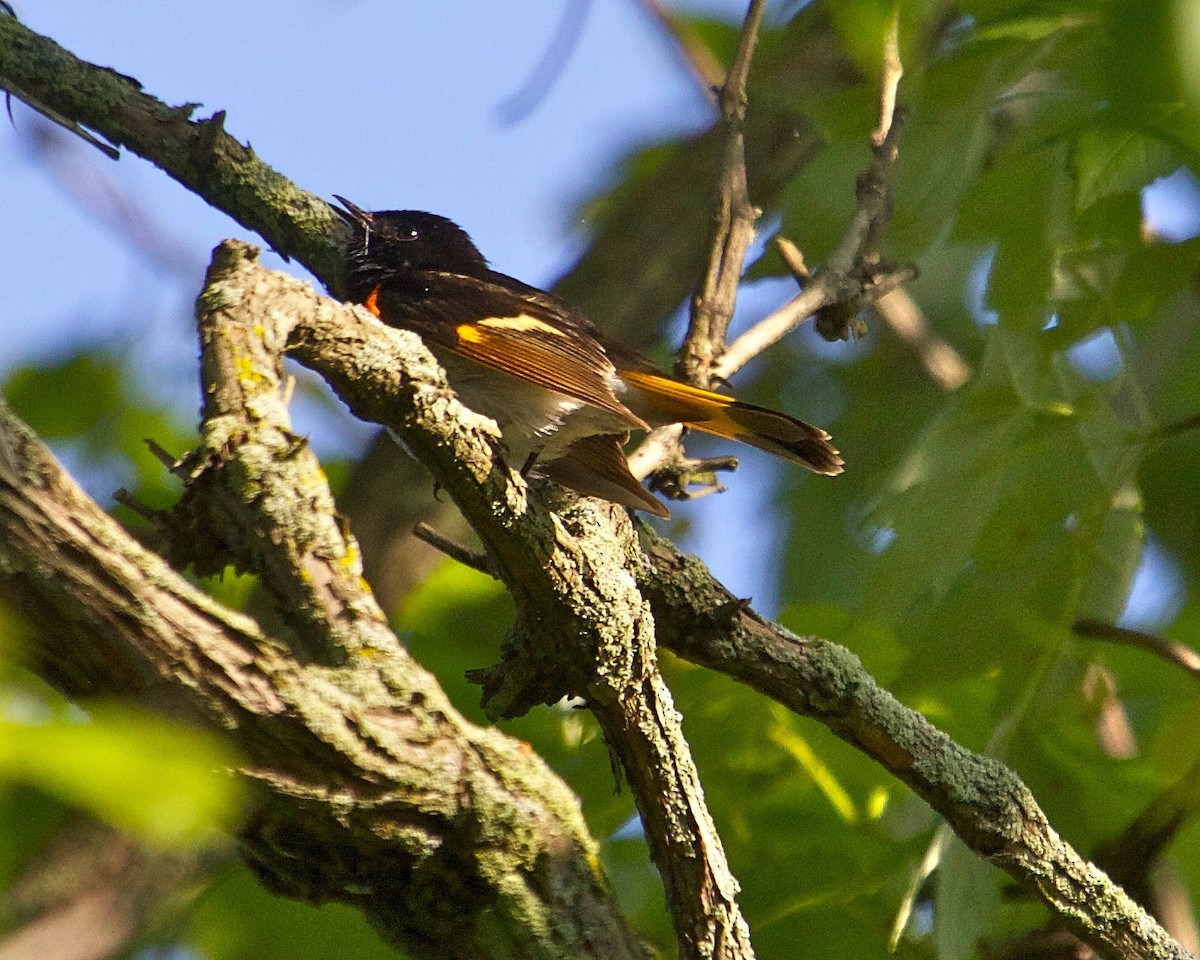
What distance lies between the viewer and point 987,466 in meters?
2.49

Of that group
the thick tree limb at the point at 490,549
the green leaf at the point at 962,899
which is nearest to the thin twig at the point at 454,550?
the thick tree limb at the point at 490,549

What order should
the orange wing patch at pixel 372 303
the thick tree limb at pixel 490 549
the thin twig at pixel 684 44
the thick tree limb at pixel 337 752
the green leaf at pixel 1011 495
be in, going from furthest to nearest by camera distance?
the thin twig at pixel 684 44 < the orange wing patch at pixel 372 303 < the green leaf at pixel 1011 495 < the thick tree limb at pixel 490 549 < the thick tree limb at pixel 337 752

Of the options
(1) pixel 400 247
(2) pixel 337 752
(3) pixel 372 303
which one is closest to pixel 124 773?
(2) pixel 337 752

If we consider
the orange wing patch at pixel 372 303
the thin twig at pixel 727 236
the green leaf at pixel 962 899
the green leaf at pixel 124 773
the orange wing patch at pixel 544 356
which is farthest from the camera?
the orange wing patch at pixel 372 303

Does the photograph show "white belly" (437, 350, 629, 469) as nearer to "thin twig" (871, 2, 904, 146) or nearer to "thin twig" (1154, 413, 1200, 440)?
"thin twig" (871, 2, 904, 146)

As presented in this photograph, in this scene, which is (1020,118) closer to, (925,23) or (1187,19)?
(925,23)

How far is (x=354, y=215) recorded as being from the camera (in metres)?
3.57

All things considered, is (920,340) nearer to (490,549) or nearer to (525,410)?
(525,410)

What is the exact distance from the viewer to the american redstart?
112 inches

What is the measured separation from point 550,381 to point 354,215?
96cm

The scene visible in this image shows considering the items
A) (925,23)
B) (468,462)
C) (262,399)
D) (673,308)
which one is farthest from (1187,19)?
(673,308)

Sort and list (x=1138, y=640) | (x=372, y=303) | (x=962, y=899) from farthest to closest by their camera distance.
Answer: (x=372, y=303)
(x=1138, y=640)
(x=962, y=899)

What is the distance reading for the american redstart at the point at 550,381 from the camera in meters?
2.85

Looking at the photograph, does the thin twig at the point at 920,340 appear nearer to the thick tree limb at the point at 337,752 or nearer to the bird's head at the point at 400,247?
the bird's head at the point at 400,247
